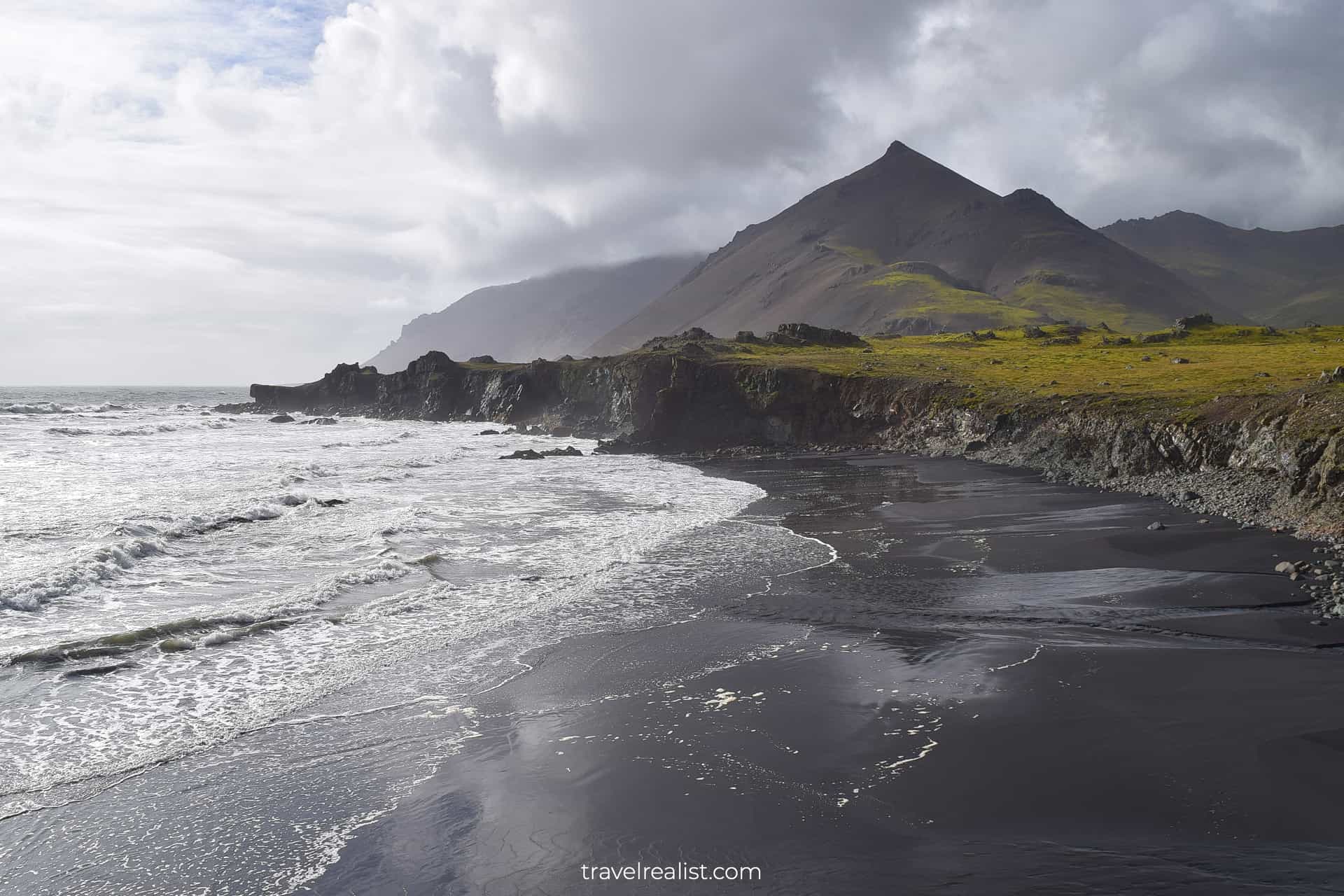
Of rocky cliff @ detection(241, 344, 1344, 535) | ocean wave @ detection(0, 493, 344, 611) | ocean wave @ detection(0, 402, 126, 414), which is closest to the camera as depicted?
ocean wave @ detection(0, 493, 344, 611)

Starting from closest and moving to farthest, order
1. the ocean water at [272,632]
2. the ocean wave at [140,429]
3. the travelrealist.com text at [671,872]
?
the travelrealist.com text at [671,872]
the ocean water at [272,632]
the ocean wave at [140,429]

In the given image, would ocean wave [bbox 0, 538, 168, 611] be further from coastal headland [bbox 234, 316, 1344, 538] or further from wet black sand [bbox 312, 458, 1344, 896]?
coastal headland [bbox 234, 316, 1344, 538]

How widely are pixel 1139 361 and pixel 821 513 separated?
45237 millimetres

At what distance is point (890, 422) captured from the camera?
58.5m

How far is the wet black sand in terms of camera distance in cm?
820

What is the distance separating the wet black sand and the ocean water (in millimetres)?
1266

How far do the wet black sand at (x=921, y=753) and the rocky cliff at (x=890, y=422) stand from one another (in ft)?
32.2

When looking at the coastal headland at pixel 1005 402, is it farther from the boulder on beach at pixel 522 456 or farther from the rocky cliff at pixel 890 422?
the boulder on beach at pixel 522 456

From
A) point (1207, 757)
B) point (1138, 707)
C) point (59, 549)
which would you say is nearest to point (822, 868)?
point (1207, 757)

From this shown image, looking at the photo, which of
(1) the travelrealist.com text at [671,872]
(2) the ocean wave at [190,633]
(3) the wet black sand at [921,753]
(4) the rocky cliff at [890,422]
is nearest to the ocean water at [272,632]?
(2) the ocean wave at [190,633]

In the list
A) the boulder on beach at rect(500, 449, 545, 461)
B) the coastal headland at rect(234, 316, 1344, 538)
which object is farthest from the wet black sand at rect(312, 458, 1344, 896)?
the boulder on beach at rect(500, 449, 545, 461)

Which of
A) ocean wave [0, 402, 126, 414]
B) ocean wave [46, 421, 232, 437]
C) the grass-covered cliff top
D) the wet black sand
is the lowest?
the wet black sand

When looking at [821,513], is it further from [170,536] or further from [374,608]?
[170,536]

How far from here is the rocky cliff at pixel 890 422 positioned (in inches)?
1048
